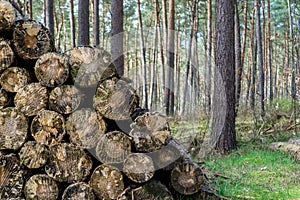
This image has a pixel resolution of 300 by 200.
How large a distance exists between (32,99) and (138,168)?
4.10 ft

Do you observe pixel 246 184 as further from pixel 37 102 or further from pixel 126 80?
pixel 37 102

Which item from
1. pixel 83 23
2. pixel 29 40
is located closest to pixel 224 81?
pixel 83 23

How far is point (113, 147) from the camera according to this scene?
342cm

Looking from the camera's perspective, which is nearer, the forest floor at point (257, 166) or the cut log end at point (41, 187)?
the cut log end at point (41, 187)

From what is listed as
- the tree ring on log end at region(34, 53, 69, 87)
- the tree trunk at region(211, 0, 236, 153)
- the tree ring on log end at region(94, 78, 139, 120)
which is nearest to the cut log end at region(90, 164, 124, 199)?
the tree ring on log end at region(94, 78, 139, 120)

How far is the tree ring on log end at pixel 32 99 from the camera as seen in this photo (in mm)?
3506

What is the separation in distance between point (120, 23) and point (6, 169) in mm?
4862

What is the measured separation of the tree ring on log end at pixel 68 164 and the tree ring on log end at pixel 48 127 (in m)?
0.09

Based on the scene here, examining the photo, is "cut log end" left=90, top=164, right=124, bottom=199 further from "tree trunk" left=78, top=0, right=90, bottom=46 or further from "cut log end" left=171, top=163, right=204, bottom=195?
"tree trunk" left=78, top=0, right=90, bottom=46

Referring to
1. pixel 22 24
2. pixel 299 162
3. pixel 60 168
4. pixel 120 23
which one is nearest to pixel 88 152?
pixel 60 168

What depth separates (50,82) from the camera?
350cm

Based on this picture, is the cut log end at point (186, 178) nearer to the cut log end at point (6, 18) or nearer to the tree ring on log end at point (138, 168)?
the tree ring on log end at point (138, 168)

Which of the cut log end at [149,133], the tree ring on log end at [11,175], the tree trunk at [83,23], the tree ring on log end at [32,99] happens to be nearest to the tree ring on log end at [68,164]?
the tree ring on log end at [11,175]

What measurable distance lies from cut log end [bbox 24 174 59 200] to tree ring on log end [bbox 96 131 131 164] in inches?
22.0
